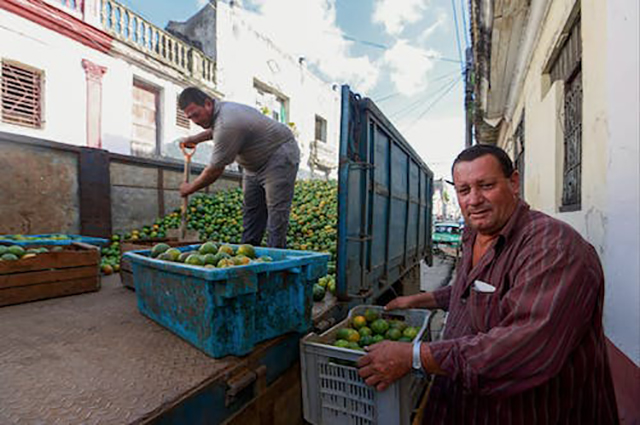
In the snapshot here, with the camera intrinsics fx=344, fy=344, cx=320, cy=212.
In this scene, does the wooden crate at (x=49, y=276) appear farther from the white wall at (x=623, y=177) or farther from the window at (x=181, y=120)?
the window at (x=181, y=120)

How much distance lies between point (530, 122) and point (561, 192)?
2.03 m

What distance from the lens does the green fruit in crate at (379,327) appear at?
2252 mm

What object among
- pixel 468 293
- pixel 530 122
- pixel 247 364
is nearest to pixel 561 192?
pixel 530 122

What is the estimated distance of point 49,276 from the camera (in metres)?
2.88

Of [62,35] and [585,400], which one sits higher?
[62,35]

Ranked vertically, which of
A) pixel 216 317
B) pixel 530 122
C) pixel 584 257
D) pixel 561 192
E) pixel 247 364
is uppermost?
pixel 530 122

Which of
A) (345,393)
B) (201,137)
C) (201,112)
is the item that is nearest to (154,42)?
(201,137)

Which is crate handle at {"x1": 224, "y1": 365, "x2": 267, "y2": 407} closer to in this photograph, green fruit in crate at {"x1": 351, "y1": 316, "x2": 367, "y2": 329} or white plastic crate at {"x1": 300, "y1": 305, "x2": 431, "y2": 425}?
white plastic crate at {"x1": 300, "y1": 305, "x2": 431, "y2": 425}

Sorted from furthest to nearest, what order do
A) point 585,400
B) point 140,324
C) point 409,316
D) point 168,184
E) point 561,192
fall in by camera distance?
point 168,184 → point 561,192 → point 409,316 → point 140,324 → point 585,400

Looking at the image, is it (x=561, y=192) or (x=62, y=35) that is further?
(x=62, y=35)

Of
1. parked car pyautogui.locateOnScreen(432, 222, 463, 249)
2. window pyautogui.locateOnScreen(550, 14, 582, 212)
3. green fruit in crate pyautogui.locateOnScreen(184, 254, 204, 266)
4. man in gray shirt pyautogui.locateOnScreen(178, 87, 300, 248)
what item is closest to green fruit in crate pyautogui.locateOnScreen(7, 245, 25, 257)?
man in gray shirt pyautogui.locateOnScreen(178, 87, 300, 248)

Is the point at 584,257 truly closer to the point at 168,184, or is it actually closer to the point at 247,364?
the point at 247,364

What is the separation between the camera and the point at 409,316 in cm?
250

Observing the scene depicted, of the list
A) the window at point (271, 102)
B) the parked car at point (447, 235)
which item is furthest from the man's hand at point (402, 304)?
the window at point (271, 102)
